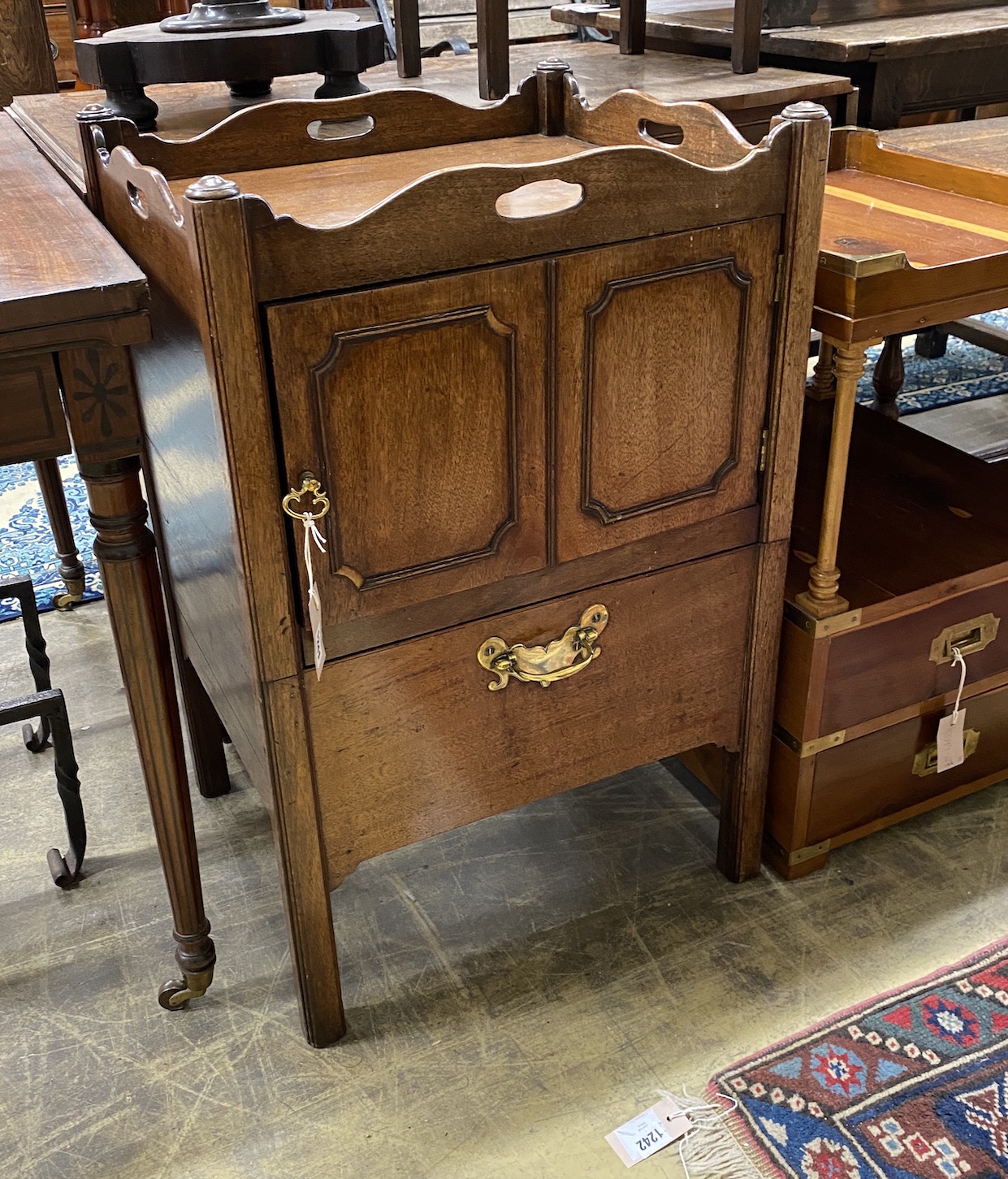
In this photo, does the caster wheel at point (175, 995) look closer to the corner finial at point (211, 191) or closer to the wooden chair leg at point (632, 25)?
the corner finial at point (211, 191)

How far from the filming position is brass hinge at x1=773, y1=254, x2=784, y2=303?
1185 mm

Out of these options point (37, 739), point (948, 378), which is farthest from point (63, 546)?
point (948, 378)

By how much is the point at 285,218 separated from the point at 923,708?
3.51 feet

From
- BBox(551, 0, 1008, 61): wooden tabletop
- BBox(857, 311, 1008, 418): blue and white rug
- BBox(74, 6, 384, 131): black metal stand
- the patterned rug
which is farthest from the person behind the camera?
BBox(857, 311, 1008, 418): blue and white rug

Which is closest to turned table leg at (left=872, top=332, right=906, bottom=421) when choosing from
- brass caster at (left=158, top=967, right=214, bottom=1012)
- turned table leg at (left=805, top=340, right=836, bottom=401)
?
turned table leg at (left=805, top=340, right=836, bottom=401)

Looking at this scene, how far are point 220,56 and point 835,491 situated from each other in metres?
1.00

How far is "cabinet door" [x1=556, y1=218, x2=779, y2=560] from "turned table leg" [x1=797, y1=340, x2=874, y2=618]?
10 cm

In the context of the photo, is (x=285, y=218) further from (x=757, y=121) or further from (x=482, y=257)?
(x=757, y=121)

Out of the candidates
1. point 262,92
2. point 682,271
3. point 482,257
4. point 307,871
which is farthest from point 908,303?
point 262,92

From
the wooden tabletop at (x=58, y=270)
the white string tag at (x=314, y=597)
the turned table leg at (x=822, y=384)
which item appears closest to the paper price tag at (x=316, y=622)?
the white string tag at (x=314, y=597)

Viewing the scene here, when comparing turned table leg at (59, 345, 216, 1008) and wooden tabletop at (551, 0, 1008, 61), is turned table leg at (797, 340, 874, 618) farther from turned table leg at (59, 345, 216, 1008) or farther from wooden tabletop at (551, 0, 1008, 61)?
wooden tabletop at (551, 0, 1008, 61)

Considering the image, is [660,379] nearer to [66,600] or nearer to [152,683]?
[152,683]

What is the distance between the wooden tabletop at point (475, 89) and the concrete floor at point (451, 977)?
965 mm

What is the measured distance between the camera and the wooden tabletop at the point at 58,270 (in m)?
0.96
